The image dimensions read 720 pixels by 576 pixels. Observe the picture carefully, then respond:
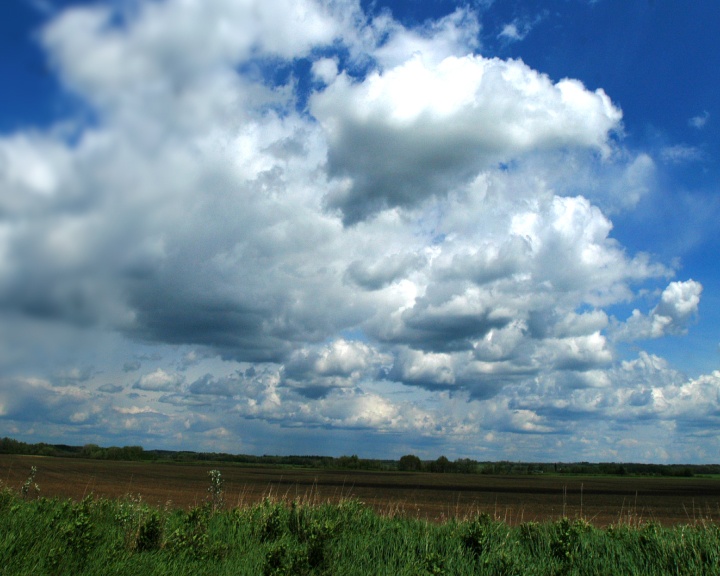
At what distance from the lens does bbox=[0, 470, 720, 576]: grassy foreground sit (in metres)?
12.4

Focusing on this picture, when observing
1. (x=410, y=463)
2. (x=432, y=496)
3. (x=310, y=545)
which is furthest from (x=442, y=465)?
(x=310, y=545)

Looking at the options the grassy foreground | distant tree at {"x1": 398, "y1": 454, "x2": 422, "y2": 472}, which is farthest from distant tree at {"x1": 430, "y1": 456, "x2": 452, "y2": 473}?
the grassy foreground

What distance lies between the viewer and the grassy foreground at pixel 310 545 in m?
12.4

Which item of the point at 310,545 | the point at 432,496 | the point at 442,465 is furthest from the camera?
the point at 442,465

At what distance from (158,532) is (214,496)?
705 cm

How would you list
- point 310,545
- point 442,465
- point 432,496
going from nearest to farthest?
point 310,545
point 432,496
point 442,465

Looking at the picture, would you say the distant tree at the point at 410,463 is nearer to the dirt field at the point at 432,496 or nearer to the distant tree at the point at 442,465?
the distant tree at the point at 442,465

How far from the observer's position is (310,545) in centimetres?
1362

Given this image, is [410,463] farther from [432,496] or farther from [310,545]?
[310,545]

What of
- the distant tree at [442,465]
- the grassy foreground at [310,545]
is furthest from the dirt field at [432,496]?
the distant tree at [442,465]

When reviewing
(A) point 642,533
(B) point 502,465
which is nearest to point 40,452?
(B) point 502,465

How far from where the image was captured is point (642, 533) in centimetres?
1695

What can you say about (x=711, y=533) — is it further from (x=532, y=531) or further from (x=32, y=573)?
(x=32, y=573)

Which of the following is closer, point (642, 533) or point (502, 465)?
point (642, 533)
